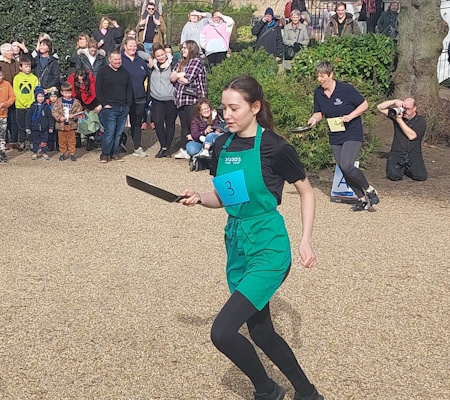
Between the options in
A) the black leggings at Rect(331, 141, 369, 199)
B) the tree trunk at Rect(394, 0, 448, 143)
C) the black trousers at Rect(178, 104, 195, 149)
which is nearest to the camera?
the black leggings at Rect(331, 141, 369, 199)

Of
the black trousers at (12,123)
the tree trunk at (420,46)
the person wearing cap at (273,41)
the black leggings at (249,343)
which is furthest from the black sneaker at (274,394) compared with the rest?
the person wearing cap at (273,41)

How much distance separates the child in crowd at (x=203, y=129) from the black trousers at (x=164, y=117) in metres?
0.82

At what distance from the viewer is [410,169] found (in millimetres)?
10773

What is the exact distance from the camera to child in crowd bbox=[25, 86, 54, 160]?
1223 cm

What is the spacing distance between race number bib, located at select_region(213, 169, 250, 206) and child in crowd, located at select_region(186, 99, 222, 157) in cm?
729

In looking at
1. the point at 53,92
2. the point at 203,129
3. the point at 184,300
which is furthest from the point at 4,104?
the point at 184,300

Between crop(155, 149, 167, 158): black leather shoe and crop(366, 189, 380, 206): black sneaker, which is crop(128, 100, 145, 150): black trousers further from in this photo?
crop(366, 189, 380, 206): black sneaker

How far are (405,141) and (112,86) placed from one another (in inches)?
174

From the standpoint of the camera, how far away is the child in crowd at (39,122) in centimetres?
1223

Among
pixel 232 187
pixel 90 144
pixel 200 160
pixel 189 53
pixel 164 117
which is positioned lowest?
pixel 90 144

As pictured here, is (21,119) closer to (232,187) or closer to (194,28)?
(194,28)

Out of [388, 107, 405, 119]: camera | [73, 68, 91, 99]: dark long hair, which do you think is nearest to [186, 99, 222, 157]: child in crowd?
[73, 68, 91, 99]: dark long hair

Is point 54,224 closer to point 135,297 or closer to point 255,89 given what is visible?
point 135,297

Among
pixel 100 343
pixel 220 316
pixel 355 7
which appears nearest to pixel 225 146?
pixel 220 316
